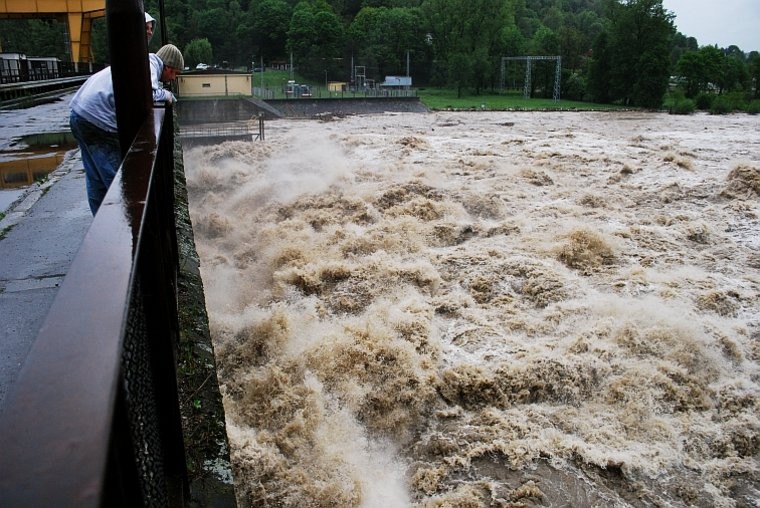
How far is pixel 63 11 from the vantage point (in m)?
33.6

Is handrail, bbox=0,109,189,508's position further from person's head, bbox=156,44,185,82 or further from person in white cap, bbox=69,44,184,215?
person's head, bbox=156,44,185,82

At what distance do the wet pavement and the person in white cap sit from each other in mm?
743

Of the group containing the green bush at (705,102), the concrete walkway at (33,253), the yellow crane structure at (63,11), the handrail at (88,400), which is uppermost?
the yellow crane structure at (63,11)

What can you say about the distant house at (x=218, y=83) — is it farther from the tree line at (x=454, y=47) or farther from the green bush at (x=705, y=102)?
the green bush at (x=705, y=102)

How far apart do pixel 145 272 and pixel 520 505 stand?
394cm

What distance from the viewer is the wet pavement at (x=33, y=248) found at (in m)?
3.87

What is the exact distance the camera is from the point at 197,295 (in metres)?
4.77

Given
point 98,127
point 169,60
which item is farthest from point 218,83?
Answer: point 98,127

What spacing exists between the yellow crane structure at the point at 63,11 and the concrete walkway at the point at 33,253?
1164 inches

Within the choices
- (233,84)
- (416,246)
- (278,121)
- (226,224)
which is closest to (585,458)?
(416,246)

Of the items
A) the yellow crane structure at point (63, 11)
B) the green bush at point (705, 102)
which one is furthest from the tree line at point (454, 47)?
the yellow crane structure at point (63, 11)

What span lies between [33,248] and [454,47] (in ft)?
264

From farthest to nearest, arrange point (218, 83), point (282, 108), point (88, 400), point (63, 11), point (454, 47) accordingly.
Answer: point (454, 47), point (282, 108), point (218, 83), point (63, 11), point (88, 400)

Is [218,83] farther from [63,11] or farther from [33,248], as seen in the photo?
[33,248]
